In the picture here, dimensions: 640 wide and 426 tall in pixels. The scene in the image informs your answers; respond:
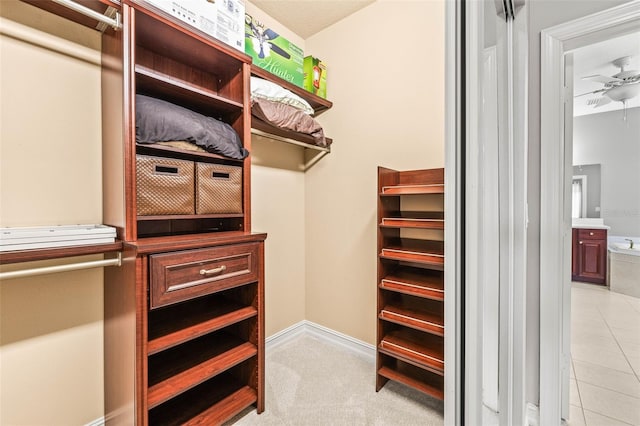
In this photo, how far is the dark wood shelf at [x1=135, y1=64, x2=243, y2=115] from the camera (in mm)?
1178

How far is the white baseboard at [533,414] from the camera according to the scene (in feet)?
4.52

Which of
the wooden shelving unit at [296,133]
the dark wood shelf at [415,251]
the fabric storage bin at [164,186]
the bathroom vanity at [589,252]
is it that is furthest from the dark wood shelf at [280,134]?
the bathroom vanity at [589,252]

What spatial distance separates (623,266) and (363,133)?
189cm

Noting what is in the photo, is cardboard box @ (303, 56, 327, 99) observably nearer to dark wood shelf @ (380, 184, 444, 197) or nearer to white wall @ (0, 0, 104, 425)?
dark wood shelf @ (380, 184, 444, 197)

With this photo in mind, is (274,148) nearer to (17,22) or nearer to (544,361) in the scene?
(17,22)

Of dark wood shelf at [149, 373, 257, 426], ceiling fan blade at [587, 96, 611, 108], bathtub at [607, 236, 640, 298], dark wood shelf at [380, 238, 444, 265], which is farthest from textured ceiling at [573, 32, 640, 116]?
dark wood shelf at [149, 373, 257, 426]

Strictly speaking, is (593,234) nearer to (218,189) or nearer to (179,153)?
(218,189)

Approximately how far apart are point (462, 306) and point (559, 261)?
127cm

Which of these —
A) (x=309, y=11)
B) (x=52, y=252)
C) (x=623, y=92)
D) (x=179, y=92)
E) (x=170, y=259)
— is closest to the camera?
(x=52, y=252)

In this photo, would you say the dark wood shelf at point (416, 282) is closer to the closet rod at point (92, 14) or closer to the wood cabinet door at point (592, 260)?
the wood cabinet door at point (592, 260)

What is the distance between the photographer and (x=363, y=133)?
2018 mm

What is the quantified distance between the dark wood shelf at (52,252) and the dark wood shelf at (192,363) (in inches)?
23.3

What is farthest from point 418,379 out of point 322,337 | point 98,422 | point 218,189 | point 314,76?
point 314,76

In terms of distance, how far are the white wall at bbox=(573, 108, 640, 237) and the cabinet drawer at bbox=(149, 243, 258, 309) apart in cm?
180
